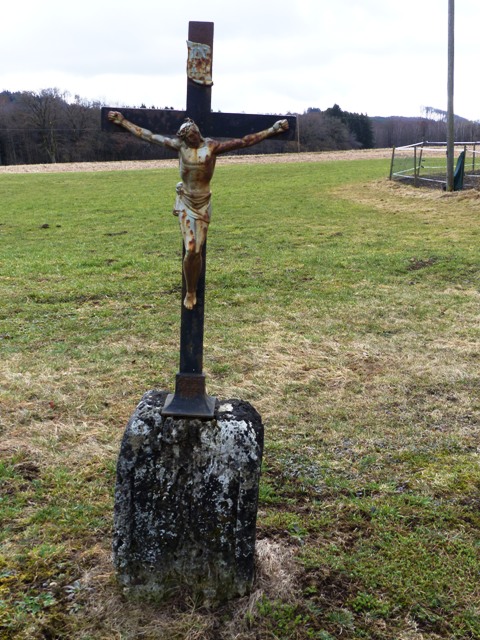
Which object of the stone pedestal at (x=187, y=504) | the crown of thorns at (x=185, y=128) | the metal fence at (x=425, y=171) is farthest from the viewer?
the metal fence at (x=425, y=171)

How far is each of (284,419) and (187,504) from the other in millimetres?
2360

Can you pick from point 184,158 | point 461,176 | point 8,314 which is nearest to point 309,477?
point 184,158

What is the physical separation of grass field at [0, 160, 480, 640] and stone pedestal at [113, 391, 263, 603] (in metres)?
0.16

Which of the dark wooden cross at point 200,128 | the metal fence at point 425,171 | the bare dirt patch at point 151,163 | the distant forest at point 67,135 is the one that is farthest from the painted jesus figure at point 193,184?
the distant forest at point 67,135

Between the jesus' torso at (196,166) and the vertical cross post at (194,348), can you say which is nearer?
the jesus' torso at (196,166)

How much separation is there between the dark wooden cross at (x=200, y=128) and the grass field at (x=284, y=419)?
1112mm

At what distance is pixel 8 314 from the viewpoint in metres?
8.52

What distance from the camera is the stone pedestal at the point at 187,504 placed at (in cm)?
320

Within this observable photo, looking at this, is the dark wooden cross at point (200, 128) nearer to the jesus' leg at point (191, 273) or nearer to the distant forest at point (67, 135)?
the jesus' leg at point (191, 273)

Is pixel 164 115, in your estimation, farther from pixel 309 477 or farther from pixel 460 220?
pixel 460 220

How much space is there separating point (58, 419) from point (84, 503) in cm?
139

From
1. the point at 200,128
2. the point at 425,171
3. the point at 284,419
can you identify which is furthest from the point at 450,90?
the point at 200,128

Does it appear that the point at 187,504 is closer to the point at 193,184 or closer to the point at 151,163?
the point at 193,184

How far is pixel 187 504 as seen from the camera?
3.23 meters
